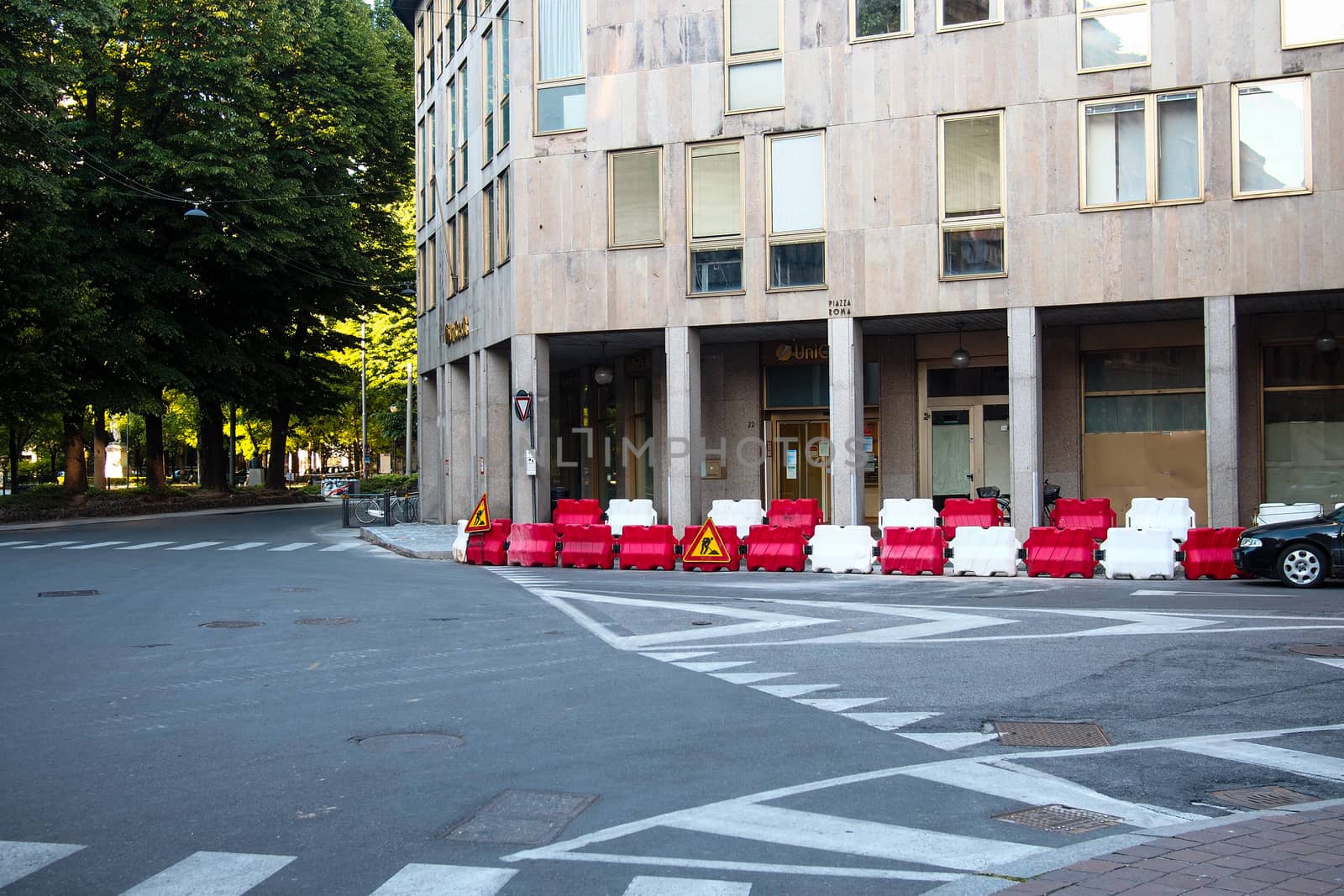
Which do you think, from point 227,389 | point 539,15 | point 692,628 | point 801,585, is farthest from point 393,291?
point 692,628

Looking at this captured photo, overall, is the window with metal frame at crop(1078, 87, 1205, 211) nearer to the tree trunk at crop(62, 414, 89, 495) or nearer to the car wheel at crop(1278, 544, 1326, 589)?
the car wheel at crop(1278, 544, 1326, 589)

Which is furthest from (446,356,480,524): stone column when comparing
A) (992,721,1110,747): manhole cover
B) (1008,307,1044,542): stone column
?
(992,721,1110,747): manhole cover

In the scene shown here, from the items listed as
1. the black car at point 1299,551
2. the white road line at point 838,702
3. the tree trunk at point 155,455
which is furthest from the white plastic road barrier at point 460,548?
the tree trunk at point 155,455

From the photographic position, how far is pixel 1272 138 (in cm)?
2297

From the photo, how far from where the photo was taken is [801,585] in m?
18.2

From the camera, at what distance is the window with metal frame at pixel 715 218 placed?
26719 mm

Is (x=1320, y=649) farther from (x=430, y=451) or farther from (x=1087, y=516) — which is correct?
(x=430, y=451)

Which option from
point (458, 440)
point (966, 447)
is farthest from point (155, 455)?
point (966, 447)

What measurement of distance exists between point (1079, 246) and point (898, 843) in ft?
66.9

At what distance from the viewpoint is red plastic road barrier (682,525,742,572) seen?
21.4 meters

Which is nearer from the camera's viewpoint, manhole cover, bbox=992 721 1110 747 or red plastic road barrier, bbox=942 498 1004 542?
manhole cover, bbox=992 721 1110 747

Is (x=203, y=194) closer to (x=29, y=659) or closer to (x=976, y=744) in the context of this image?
(x=29, y=659)

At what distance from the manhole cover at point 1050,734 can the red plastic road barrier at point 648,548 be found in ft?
44.6

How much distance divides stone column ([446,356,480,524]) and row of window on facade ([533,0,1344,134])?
8.95 meters
